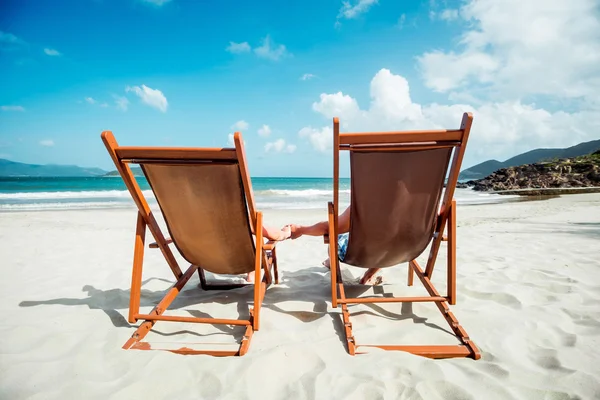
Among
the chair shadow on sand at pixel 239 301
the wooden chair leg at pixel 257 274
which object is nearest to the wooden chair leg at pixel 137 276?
the chair shadow on sand at pixel 239 301

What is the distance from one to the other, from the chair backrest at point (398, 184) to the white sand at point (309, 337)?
63 centimetres

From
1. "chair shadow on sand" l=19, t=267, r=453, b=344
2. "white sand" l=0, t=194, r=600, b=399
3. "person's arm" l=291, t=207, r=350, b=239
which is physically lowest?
"chair shadow on sand" l=19, t=267, r=453, b=344

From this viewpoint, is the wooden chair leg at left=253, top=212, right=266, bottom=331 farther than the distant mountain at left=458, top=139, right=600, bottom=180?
No

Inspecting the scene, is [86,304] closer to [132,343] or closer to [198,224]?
[132,343]

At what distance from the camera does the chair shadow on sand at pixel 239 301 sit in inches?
89.7

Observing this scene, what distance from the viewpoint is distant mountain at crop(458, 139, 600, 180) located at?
5822 cm

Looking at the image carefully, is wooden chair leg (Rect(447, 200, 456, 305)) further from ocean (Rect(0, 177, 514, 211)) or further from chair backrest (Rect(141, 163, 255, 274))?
ocean (Rect(0, 177, 514, 211))

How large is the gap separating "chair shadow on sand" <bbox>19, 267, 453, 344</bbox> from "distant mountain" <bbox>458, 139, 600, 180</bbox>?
195 ft

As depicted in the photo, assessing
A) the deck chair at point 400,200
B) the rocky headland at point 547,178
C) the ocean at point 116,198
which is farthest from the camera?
the rocky headland at point 547,178

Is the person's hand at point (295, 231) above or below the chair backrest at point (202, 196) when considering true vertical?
below

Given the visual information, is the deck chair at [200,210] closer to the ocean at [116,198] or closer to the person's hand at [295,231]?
the person's hand at [295,231]

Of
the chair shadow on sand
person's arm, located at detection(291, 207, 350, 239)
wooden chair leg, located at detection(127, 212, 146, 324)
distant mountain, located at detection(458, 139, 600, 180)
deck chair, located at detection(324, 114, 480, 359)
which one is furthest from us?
distant mountain, located at detection(458, 139, 600, 180)

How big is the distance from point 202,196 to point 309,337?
117 cm

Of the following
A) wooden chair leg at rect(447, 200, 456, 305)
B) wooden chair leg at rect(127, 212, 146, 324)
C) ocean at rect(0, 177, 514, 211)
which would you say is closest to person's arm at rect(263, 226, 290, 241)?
wooden chair leg at rect(127, 212, 146, 324)
